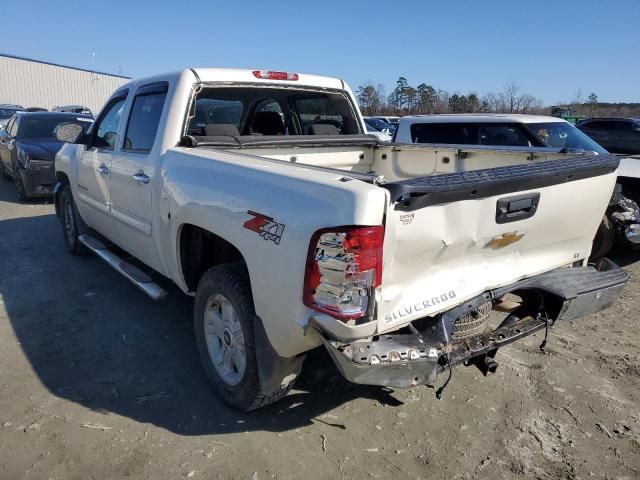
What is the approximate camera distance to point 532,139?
712cm

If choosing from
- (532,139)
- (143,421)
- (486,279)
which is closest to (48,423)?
(143,421)

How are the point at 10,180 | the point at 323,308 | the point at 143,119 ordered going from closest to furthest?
the point at 323,308
the point at 143,119
the point at 10,180

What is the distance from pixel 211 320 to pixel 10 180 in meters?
12.1

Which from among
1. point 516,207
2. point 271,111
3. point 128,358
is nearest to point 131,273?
point 128,358

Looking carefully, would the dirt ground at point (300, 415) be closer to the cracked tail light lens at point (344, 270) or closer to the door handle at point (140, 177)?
the cracked tail light lens at point (344, 270)

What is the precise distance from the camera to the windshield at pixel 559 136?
707cm

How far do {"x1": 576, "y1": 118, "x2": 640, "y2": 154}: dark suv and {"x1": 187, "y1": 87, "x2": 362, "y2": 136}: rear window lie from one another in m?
13.7

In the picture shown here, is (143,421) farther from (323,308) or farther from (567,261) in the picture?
(567,261)

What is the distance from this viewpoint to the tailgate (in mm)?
2244

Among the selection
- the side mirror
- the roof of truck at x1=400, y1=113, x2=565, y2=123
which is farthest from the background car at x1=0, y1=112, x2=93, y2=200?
the roof of truck at x1=400, y1=113, x2=565, y2=123

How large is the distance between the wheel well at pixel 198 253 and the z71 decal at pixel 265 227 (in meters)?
0.79

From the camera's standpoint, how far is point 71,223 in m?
6.04

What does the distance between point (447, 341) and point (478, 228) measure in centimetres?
59

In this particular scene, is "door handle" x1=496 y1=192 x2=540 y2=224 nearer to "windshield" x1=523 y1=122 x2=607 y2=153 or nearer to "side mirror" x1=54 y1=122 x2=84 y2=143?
"side mirror" x1=54 y1=122 x2=84 y2=143
